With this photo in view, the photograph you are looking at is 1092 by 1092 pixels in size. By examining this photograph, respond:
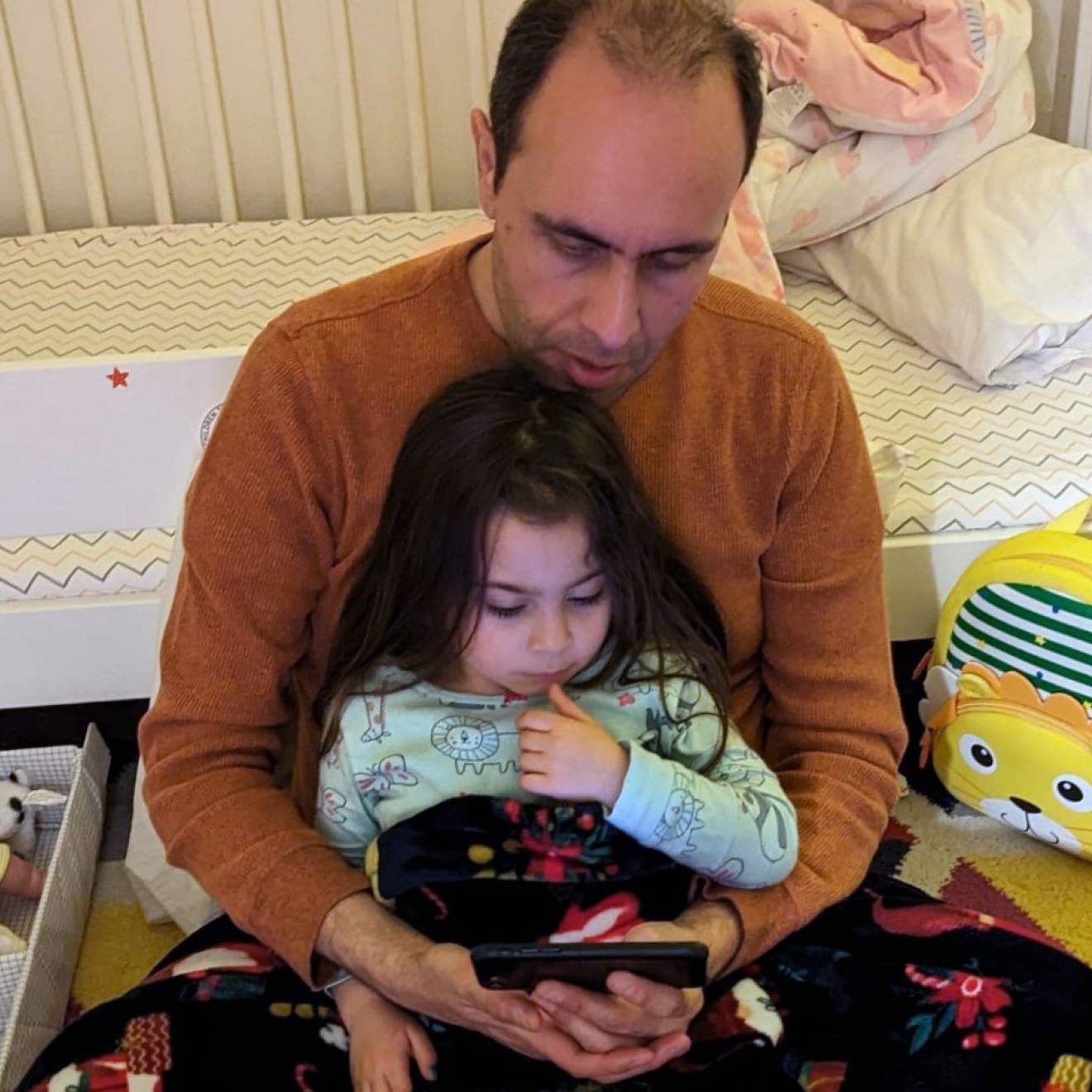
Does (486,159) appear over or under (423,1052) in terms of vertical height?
over

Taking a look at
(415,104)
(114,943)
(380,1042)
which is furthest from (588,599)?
(415,104)

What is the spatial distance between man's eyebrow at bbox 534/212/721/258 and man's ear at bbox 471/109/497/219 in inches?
2.6

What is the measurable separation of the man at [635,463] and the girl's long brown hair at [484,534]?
3 centimetres

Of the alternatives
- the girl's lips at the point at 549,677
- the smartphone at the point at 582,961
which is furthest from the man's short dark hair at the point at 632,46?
the smartphone at the point at 582,961

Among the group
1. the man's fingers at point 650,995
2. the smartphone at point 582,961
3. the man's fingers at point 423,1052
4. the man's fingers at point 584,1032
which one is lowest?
the man's fingers at point 423,1052

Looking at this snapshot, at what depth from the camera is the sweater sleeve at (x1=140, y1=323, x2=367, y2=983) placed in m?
1.00

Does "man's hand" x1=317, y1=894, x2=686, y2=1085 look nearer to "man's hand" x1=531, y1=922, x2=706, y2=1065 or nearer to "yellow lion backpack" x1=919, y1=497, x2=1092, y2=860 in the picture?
"man's hand" x1=531, y1=922, x2=706, y2=1065

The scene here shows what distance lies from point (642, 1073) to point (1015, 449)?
926 mm

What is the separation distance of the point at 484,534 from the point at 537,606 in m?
0.06

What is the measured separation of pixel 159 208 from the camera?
2215mm

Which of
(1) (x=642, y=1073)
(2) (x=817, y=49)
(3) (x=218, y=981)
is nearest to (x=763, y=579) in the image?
(1) (x=642, y=1073)

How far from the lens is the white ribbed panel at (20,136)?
2.10 meters

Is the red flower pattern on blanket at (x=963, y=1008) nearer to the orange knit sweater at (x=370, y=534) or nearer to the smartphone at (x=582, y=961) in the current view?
the orange knit sweater at (x=370, y=534)

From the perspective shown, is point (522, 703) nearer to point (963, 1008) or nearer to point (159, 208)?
point (963, 1008)
